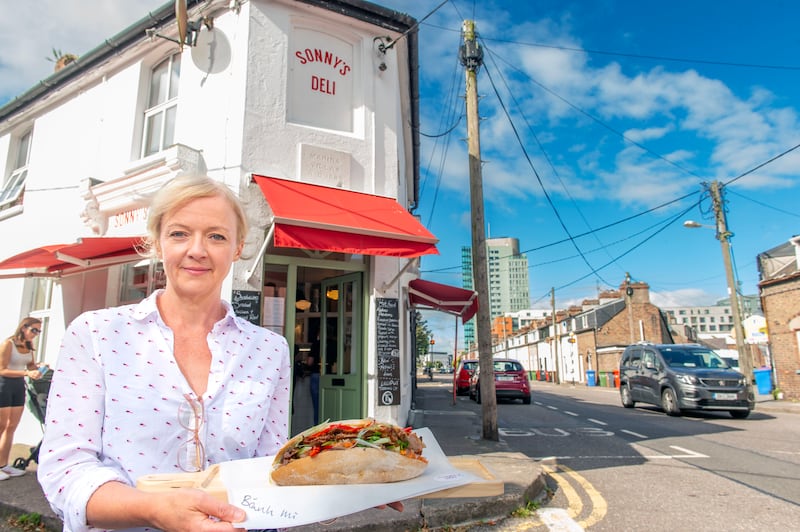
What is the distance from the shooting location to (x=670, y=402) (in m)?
13.1

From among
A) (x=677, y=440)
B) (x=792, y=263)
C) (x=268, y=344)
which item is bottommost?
(x=677, y=440)

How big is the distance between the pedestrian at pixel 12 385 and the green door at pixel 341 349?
3.89m

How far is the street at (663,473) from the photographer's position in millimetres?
4602

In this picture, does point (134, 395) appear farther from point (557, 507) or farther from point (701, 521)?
point (701, 521)

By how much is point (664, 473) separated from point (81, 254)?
826 cm

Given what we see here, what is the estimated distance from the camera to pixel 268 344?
1806mm

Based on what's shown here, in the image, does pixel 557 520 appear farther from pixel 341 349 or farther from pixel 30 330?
pixel 30 330

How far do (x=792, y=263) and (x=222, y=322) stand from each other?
1083 inches

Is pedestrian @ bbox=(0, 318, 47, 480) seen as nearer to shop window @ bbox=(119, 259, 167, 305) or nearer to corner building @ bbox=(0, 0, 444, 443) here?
corner building @ bbox=(0, 0, 444, 443)

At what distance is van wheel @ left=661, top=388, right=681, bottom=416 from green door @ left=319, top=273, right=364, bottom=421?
32.2ft

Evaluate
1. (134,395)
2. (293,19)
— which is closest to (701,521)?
(134,395)

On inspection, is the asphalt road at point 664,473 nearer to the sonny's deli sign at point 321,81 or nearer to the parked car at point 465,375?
the sonny's deli sign at point 321,81

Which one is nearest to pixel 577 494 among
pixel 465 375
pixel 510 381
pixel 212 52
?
pixel 212 52

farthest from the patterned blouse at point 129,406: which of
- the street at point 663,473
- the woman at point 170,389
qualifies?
the street at point 663,473
